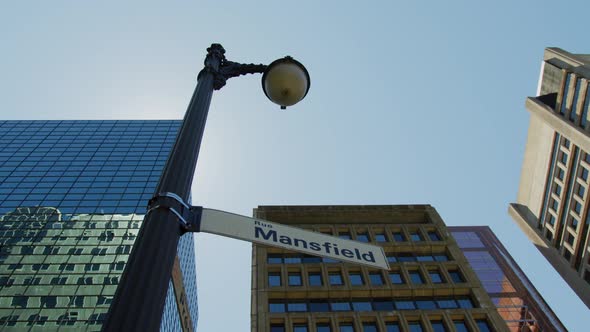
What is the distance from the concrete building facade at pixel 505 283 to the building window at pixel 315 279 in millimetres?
37717

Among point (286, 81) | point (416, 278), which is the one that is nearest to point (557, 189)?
point (416, 278)

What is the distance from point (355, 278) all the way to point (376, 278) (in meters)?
1.81

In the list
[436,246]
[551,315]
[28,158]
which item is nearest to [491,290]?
[551,315]

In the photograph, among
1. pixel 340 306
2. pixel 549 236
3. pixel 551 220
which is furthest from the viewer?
pixel 549 236

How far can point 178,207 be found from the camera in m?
4.52

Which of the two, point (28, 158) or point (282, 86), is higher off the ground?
point (282, 86)

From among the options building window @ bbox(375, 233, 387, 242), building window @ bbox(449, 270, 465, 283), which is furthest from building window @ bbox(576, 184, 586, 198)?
building window @ bbox(375, 233, 387, 242)

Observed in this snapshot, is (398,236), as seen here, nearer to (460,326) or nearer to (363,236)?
(363,236)

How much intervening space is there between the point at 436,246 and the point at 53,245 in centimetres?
5948

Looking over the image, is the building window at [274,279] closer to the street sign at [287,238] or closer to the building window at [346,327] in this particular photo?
the building window at [346,327]

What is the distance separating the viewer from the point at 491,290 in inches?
2992

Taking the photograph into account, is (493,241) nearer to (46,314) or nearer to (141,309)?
(46,314)

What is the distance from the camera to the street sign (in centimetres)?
499

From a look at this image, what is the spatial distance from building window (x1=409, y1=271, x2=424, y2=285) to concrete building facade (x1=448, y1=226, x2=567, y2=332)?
3139cm
